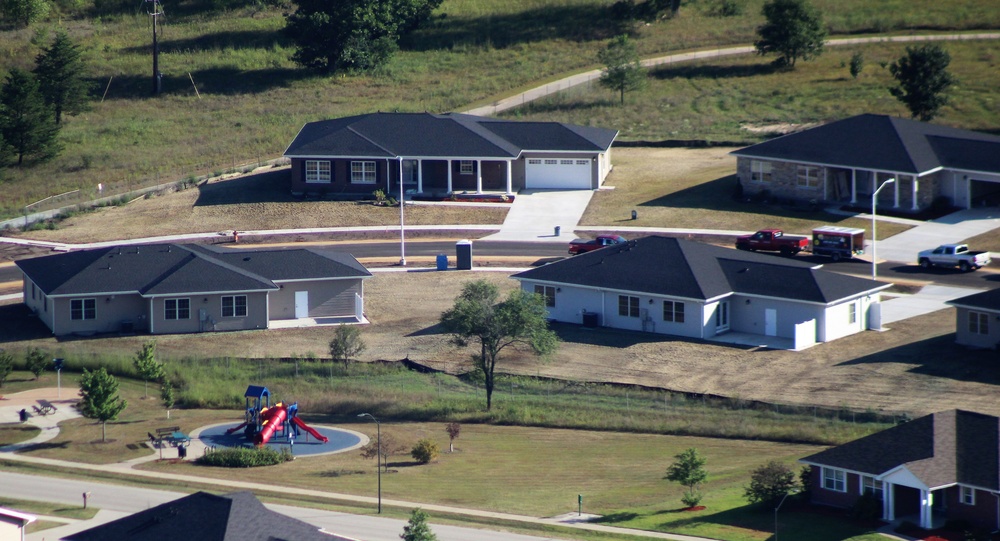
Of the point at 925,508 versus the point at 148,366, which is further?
the point at 148,366

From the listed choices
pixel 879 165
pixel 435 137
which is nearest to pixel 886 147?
pixel 879 165

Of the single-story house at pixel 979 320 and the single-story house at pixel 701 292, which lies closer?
the single-story house at pixel 979 320

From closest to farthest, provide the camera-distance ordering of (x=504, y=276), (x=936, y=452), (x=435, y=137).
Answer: (x=936, y=452), (x=504, y=276), (x=435, y=137)

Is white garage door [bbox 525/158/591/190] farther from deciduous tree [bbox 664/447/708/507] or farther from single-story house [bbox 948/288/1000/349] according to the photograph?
deciduous tree [bbox 664/447/708/507]

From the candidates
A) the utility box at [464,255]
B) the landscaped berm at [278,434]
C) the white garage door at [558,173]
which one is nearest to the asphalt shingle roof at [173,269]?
the utility box at [464,255]

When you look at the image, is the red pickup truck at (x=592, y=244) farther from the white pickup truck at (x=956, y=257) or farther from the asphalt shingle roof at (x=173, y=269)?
the white pickup truck at (x=956, y=257)

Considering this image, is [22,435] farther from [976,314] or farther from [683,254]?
[976,314]

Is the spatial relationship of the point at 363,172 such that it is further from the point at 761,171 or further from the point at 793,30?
the point at 793,30
